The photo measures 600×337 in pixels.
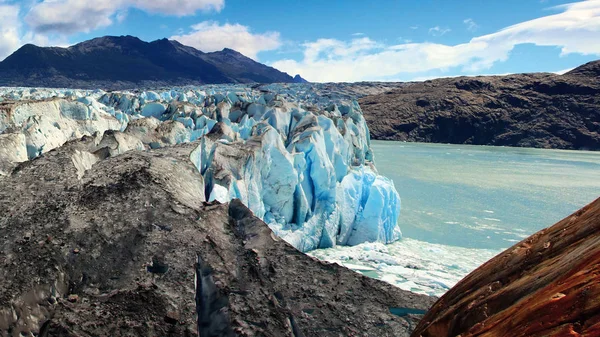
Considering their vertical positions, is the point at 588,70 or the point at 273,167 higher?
the point at 588,70

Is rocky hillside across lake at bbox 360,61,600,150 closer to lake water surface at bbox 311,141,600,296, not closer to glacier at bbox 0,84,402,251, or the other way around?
lake water surface at bbox 311,141,600,296

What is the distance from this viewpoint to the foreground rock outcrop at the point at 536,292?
42.6 inches

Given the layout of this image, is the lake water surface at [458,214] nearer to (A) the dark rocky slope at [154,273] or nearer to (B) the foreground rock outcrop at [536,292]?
(A) the dark rocky slope at [154,273]

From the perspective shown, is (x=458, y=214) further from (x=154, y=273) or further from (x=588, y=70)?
(x=588, y=70)

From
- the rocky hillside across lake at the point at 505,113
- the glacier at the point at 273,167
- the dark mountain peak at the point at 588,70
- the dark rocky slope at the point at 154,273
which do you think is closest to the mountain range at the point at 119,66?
the rocky hillside across lake at the point at 505,113

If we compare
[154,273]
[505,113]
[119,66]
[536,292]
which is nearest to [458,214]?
[154,273]

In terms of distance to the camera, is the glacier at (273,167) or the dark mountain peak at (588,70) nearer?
the glacier at (273,167)

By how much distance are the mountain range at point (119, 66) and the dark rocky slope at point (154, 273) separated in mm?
82332

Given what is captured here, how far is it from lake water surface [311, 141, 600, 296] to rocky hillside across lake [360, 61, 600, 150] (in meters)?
19.4

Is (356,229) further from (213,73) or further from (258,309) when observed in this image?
(213,73)

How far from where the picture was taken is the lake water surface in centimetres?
731

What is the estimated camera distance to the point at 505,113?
43312 millimetres

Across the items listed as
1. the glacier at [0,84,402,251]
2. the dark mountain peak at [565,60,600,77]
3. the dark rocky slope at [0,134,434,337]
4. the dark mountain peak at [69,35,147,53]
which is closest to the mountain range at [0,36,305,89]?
the dark mountain peak at [69,35,147,53]

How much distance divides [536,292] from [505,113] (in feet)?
154
